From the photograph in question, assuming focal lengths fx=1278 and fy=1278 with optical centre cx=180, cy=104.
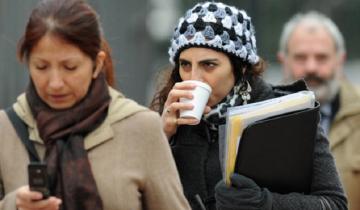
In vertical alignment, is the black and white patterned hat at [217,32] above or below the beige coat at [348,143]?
above

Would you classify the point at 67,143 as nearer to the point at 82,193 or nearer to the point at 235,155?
the point at 82,193

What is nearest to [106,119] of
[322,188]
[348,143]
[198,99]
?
[198,99]

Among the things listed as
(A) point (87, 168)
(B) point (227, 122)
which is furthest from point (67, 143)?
(B) point (227, 122)

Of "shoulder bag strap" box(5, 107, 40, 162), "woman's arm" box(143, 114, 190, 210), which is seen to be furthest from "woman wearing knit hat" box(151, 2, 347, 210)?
"shoulder bag strap" box(5, 107, 40, 162)

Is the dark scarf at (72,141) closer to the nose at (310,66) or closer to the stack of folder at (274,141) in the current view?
the stack of folder at (274,141)

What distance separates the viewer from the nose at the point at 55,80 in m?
3.70

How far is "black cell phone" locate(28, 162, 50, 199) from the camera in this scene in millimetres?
3451

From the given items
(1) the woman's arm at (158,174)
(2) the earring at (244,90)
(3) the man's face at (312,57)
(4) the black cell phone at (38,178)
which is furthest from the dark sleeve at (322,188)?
(3) the man's face at (312,57)

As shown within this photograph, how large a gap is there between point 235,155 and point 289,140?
201mm

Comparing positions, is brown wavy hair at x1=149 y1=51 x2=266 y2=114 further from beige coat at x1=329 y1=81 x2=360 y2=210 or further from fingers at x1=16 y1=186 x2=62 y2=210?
beige coat at x1=329 y1=81 x2=360 y2=210

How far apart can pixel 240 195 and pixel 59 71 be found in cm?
79

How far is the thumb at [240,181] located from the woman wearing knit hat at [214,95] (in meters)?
0.10

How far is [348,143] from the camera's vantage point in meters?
6.38

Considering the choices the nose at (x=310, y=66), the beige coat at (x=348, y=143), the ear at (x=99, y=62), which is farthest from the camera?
the nose at (x=310, y=66)
